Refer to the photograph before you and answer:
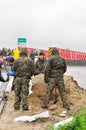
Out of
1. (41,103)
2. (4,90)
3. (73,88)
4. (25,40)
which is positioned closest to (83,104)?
(41,103)

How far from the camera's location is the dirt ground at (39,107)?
13516mm

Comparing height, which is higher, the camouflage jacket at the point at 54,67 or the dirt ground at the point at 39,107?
the camouflage jacket at the point at 54,67

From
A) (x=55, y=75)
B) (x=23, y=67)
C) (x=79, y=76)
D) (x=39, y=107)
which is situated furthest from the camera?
(x=79, y=76)

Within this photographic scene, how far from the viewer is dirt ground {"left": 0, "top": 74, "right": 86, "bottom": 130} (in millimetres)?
13516

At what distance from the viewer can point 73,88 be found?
19.5 m

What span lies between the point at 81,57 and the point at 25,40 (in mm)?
23633

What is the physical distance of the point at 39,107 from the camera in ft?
53.8

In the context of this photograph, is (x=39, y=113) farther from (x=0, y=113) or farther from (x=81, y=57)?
(x=81, y=57)

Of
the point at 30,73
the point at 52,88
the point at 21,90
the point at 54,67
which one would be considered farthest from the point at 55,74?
the point at 21,90

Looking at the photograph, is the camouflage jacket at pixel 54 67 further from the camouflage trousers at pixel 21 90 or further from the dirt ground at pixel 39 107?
the dirt ground at pixel 39 107

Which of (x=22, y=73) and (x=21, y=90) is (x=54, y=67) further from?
(x=21, y=90)

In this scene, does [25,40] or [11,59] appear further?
[25,40]

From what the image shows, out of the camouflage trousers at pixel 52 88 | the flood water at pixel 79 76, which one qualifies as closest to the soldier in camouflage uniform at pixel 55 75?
the camouflage trousers at pixel 52 88

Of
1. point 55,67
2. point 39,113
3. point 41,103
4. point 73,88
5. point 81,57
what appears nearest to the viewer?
point 39,113
